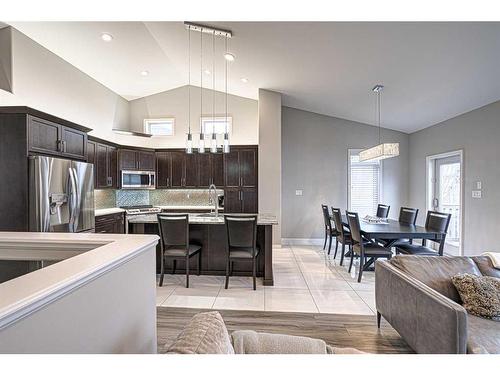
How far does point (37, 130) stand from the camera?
3312mm

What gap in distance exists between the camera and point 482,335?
1716 millimetres

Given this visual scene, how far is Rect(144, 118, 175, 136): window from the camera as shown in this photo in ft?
22.8

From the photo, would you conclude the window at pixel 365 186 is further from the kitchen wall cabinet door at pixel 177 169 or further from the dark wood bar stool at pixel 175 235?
the dark wood bar stool at pixel 175 235

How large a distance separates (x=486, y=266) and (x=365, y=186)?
428 cm

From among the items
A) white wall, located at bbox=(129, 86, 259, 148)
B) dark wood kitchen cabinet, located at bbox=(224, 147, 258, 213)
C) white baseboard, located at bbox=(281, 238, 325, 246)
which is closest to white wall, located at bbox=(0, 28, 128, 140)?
white wall, located at bbox=(129, 86, 259, 148)

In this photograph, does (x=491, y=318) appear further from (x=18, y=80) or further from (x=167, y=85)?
(x=167, y=85)

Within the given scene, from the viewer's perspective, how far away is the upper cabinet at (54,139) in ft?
10.7

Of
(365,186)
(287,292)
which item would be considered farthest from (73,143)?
(365,186)

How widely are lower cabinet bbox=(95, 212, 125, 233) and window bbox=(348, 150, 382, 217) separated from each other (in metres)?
5.10

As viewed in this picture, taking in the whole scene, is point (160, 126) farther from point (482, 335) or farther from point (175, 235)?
point (482, 335)

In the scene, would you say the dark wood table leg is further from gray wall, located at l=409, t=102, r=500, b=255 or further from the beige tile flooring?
gray wall, located at l=409, t=102, r=500, b=255

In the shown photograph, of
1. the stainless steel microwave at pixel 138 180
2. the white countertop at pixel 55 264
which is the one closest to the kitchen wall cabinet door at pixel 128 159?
the stainless steel microwave at pixel 138 180
